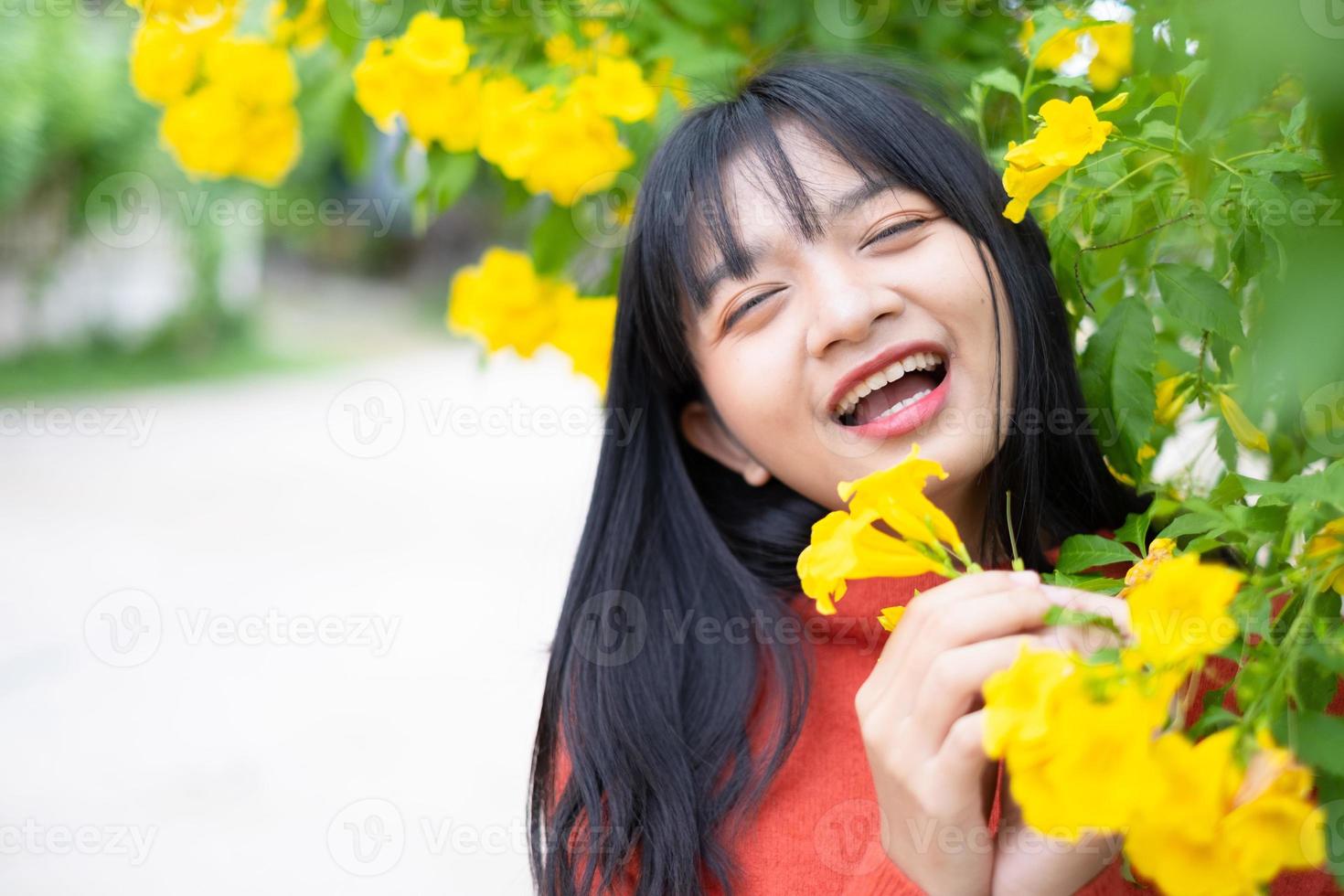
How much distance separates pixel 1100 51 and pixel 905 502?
0.74 m

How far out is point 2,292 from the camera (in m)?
8.65

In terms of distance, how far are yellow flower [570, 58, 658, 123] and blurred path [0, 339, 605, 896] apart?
796 millimetres

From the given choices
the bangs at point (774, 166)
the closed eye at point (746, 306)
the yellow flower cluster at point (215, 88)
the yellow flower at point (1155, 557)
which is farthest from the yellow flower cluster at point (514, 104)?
the yellow flower at point (1155, 557)

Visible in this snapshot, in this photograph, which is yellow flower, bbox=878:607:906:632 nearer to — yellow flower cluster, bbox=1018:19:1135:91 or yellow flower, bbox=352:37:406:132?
yellow flower cluster, bbox=1018:19:1135:91

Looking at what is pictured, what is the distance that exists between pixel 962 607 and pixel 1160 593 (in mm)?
187

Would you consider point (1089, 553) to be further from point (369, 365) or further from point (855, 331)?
point (369, 365)

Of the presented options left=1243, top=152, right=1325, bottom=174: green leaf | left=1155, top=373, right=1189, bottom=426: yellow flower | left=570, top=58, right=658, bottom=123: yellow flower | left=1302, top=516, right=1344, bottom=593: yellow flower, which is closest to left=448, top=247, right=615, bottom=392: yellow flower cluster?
left=570, top=58, right=658, bottom=123: yellow flower

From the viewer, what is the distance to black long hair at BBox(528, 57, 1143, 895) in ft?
3.78

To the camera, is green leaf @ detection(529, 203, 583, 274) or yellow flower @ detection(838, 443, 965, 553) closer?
yellow flower @ detection(838, 443, 965, 553)

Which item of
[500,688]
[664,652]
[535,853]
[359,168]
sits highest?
[359,168]

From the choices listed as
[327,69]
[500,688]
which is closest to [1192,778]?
[327,69]

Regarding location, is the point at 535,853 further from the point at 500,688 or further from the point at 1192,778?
the point at 500,688

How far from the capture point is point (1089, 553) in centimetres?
84

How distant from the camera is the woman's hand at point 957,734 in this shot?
71 centimetres
